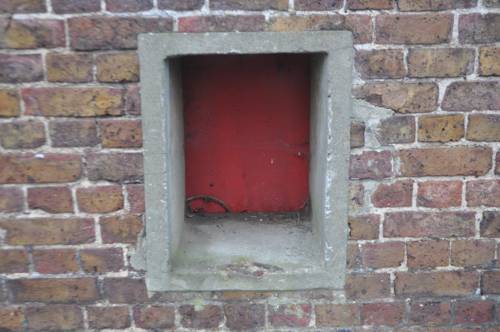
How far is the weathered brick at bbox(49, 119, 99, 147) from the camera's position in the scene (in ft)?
5.40

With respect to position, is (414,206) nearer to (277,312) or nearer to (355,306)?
(355,306)

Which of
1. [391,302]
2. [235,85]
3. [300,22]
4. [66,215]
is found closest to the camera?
[300,22]

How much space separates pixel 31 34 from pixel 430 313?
1.72 meters

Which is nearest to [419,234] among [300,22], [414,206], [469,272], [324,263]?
[414,206]

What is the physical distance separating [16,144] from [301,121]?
109 centimetres

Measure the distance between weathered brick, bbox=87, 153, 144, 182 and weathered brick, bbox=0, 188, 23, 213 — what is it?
0.26 metres

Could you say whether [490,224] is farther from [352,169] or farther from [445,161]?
[352,169]

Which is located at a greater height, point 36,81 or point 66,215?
point 36,81

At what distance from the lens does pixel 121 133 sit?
1.66 meters

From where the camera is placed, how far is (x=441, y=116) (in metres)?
1.67

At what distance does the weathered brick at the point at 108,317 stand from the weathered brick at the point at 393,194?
101cm

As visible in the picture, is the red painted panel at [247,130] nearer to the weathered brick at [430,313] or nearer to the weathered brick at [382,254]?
the weathered brick at [382,254]

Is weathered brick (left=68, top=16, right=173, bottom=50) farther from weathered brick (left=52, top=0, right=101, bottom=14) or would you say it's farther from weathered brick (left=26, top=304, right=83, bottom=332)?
weathered brick (left=26, top=304, right=83, bottom=332)

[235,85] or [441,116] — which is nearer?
[441,116]
